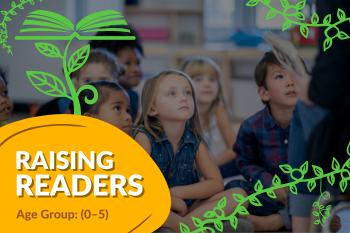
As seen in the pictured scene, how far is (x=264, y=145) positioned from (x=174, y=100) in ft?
1.09

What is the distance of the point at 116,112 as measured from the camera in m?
0.96

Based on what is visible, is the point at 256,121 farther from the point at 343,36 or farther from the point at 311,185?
the point at 343,36

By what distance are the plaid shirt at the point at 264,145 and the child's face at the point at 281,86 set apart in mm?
77

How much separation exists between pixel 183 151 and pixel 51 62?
3026 mm

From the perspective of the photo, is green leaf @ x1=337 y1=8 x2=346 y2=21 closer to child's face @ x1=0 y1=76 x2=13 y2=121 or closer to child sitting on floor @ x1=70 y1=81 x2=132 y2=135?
child sitting on floor @ x1=70 y1=81 x2=132 y2=135

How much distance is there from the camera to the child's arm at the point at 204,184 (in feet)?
3.00

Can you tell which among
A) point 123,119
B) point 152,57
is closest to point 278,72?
point 123,119

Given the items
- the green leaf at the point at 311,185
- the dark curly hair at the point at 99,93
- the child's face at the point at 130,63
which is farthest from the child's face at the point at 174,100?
the child's face at the point at 130,63

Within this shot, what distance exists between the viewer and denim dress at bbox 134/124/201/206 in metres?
0.92

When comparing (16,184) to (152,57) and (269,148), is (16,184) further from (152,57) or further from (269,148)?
(152,57)

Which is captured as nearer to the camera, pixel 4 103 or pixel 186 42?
pixel 4 103

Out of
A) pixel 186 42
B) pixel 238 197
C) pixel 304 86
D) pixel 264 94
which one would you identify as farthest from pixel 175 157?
pixel 186 42

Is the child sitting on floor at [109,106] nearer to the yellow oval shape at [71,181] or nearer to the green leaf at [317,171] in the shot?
the yellow oval shape at [71,181]

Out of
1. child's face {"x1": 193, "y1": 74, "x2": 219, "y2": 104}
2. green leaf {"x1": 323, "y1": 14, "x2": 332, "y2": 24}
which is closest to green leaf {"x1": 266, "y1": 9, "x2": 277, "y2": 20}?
green leaf {"x1": 323, "y1": 14, "x2": 332, "y2": 24}
